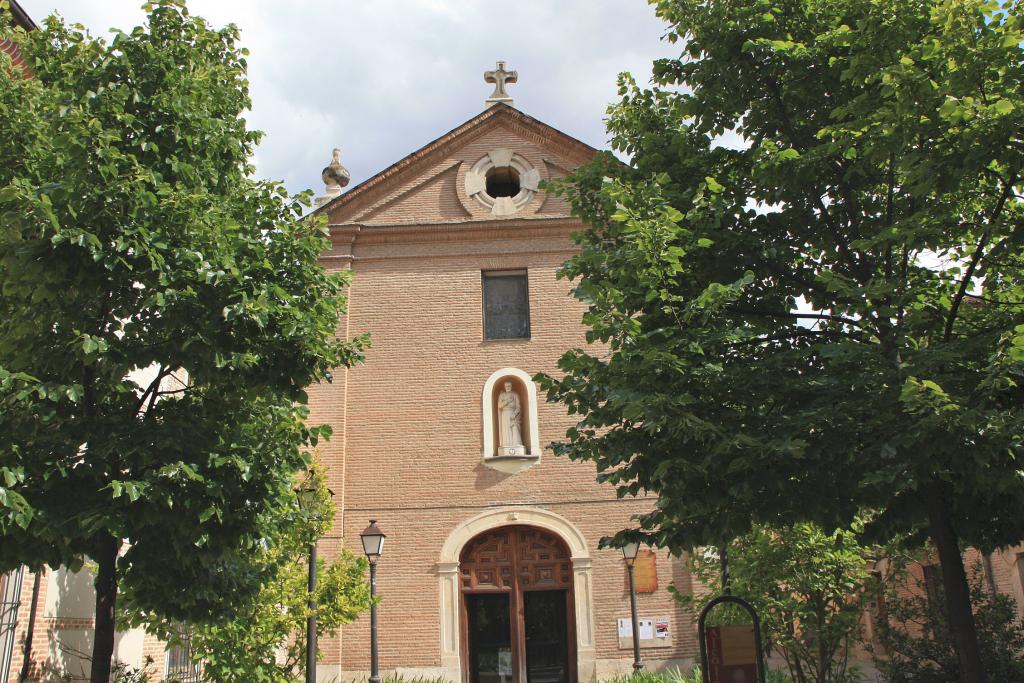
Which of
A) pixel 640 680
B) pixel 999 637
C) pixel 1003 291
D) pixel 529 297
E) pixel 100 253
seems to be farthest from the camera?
pixel 529 297

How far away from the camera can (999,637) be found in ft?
39.0

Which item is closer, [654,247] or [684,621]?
[654,247]

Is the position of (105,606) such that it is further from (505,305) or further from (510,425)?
(505,305)

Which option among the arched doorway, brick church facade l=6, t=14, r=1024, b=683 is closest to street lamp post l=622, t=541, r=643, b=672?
brick church facade l=6, t=14, r=1024, b=683

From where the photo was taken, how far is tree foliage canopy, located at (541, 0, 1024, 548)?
640 centimetres

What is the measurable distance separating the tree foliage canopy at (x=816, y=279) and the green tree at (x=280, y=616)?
5273 mm

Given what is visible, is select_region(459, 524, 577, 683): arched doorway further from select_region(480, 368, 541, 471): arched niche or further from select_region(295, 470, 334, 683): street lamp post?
select_region(295, 470, 334, 683): street lamp post

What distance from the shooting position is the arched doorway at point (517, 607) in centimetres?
1700

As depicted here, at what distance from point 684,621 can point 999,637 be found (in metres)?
5.99

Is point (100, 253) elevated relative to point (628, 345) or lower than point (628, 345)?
elevated

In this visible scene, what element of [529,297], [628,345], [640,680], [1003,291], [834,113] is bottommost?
[640,680]

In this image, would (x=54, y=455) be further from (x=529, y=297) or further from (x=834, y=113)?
(x=529, y=297)

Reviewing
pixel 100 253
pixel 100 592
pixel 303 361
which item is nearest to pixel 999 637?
pixel 303 361

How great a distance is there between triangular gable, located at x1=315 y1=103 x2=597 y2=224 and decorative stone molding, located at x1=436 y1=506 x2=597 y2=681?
642cm
